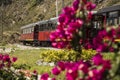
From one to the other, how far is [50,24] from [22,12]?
155 ft

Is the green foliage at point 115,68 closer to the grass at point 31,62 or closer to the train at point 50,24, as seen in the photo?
the grass at point 31,62

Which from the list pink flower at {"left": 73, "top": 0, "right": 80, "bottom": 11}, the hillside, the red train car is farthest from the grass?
the hillside

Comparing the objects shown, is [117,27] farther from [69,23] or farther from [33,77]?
[33,77]

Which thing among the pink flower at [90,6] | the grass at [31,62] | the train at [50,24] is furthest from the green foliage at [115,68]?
the train at [50,24]

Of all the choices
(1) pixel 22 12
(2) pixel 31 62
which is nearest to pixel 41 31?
(2) pixel 31 62

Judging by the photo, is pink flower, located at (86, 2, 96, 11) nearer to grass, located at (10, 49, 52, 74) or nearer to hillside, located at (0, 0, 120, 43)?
grass, located at (10, 49, 52, 74)

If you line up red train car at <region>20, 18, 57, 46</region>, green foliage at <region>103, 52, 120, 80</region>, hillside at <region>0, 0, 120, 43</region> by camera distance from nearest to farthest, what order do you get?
green foliage at <region>103, 52, 120, 80</region>
red train car at <region>20, 18, 57, 46</region>
hillside at <region>0, 0, 120, 43</region>

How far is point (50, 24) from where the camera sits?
42.7m

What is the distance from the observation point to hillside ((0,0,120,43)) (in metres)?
78.7

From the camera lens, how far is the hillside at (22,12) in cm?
7869

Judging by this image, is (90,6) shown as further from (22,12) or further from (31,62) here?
(22,12)

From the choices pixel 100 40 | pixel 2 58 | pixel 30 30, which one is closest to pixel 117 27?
pixel 100 40

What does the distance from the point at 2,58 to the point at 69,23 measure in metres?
3.82

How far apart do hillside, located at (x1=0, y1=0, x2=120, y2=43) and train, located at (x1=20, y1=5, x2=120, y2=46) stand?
16.1 metres
